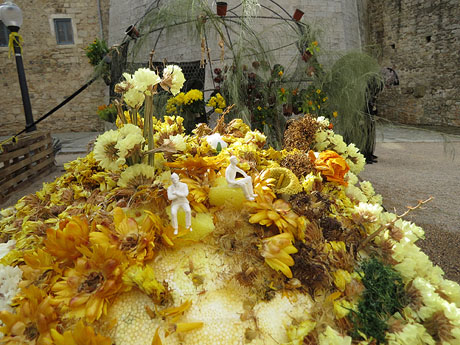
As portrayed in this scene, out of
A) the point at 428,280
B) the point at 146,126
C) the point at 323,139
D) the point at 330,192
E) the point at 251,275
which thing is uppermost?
the point at 146,126

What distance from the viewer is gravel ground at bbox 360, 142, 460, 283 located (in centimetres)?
213

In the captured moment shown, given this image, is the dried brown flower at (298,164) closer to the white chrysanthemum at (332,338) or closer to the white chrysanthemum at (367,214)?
the white chrysanthemum at (367,214)

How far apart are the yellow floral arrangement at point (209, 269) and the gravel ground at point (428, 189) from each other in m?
1.19

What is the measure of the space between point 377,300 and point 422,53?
10483 mm

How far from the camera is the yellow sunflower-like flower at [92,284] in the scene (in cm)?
73

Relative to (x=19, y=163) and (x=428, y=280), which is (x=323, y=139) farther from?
(x=19, y=163)

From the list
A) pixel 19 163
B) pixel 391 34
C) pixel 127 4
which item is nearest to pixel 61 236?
pixel 19 163

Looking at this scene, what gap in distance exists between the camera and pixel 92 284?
76cm

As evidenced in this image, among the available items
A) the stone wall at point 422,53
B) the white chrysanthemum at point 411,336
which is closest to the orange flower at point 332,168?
the white chrysanthemum at point 411,336

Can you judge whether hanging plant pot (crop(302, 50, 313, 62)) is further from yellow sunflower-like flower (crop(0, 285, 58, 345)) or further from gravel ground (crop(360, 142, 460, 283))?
yellow sunflower-like flower (crop(0, 285, 58, 345))

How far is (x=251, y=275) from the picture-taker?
872 mm

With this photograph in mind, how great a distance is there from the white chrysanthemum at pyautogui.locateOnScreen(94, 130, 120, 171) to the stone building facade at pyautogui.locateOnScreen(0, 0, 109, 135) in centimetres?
1008

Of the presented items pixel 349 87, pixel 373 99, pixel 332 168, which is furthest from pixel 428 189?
pixel 332 168

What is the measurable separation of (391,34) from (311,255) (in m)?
11.0
